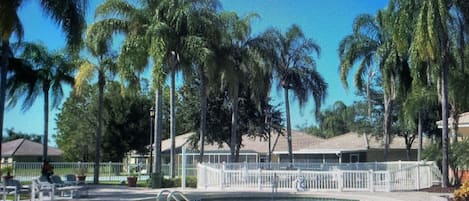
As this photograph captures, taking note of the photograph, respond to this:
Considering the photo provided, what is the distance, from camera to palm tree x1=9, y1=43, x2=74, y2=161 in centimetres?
2992

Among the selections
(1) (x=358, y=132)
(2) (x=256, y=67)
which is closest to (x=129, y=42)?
(2) (x=256, y=67)

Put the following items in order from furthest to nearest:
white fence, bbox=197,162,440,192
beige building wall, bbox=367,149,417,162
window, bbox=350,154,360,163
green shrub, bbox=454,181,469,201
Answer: window, bbox=350,154,360,163, beige building wall, bbox=367,149,417,162, white fence, bbox=197,162,440,192, green shrub, bbox=454,181,469,201

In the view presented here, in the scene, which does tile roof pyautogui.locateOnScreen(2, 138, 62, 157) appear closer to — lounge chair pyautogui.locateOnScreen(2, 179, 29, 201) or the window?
the window

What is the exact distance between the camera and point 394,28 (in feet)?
85.1

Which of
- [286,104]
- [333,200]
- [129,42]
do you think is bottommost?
[333,200]

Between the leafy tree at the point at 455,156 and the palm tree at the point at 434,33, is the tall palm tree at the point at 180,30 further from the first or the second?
the leafy tree at the point at 455,156

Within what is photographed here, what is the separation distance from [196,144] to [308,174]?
64.7ft

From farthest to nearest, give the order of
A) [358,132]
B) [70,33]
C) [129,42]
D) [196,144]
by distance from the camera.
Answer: [358,132]
[196,144]
[129,42]
[70,33]

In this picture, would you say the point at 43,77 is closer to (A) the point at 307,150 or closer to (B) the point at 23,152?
(A) the point at 307,150

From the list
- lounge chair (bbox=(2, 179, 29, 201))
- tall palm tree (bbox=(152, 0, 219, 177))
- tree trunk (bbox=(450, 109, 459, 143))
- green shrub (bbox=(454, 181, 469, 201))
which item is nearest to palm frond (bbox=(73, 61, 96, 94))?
tall palm tree (bbox=(152, 0, 219, 177))

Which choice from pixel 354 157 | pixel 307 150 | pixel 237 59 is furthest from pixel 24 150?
pixel 354 157

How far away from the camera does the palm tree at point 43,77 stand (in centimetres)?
2992

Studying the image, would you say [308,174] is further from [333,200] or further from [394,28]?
[394,28]

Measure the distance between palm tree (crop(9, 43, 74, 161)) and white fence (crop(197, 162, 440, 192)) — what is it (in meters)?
9.94
